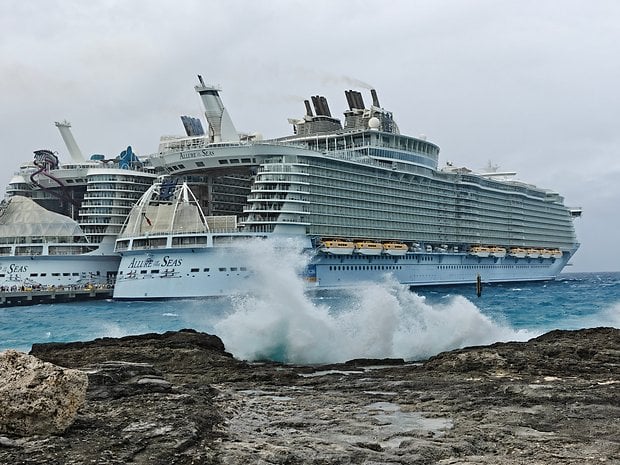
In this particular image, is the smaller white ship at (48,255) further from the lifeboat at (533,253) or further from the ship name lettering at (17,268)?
the lifeboat at (533,253)

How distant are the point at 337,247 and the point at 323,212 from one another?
13.1 feet

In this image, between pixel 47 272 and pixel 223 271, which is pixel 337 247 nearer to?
pixel 223 271

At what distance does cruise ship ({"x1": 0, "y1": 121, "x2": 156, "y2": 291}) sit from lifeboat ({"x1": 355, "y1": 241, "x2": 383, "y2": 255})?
27.3 meters

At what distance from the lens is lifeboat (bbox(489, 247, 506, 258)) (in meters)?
95.7

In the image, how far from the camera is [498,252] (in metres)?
96.7

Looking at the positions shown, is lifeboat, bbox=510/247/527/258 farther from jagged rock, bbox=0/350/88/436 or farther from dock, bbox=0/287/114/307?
jagged rock, bbox=0/350/88/436

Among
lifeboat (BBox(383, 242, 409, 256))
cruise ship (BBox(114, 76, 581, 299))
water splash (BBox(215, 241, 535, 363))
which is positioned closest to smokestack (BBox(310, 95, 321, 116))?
cruise ship (BBox(114, 76, 581, 299))

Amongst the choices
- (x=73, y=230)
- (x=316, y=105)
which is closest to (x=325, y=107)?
(x=316, y=105)

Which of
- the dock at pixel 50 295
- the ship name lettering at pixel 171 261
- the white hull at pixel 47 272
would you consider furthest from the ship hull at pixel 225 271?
the white hull at pixel 47 272

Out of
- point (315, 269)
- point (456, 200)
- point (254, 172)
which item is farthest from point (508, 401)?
point (456, 200)

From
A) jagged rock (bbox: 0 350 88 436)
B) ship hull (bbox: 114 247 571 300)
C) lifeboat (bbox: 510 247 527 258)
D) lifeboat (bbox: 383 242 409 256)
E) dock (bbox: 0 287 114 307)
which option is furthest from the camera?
lifeboat (bbox: 510 247 527 258)

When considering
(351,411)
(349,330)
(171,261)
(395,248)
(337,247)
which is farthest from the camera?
(395,248)

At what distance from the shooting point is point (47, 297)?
71812 millimetres

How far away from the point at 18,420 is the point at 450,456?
6165 millimetres
